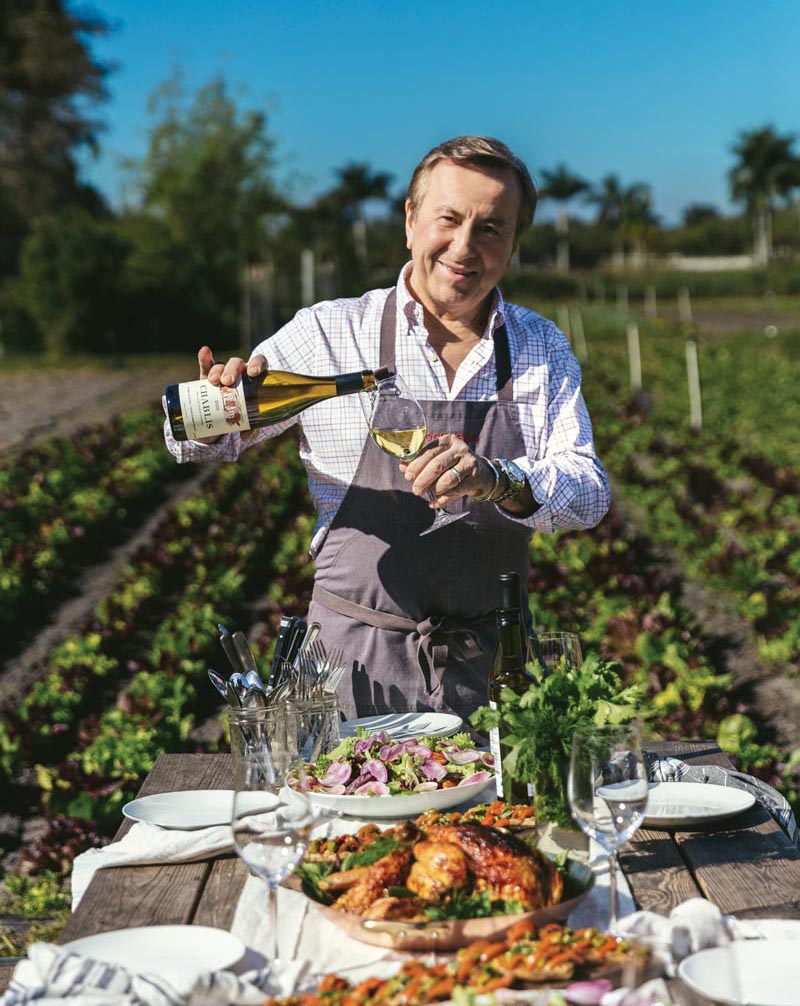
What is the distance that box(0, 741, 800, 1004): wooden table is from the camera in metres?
2.22

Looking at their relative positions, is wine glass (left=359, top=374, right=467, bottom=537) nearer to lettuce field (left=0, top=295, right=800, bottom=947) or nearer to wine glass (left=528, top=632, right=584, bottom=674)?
wine glass (left=528, top=632, right=584, bottom=674)

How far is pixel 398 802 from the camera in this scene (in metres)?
2.53

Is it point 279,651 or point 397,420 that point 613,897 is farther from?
point 397,420

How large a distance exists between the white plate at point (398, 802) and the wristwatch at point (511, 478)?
0.71m

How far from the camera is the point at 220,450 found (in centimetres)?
328

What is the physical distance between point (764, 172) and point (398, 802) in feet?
322

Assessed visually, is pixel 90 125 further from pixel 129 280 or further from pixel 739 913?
pixel 739 913

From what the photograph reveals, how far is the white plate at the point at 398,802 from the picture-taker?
2525 millimetres

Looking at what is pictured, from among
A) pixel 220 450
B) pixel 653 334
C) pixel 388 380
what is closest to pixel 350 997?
pixel 388 380

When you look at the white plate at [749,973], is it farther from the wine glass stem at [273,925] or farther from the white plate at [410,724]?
the white plate at [410,724]

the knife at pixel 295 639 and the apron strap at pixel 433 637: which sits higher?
the knife at pixel 295 639

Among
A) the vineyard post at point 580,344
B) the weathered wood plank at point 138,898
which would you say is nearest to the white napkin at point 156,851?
the weathered wood plank at point 138,898

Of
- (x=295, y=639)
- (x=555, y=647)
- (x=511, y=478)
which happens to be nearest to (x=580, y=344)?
(x=511, y=478)

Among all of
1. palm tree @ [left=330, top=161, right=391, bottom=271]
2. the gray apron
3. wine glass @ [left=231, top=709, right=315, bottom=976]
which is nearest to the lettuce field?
the gray apron
